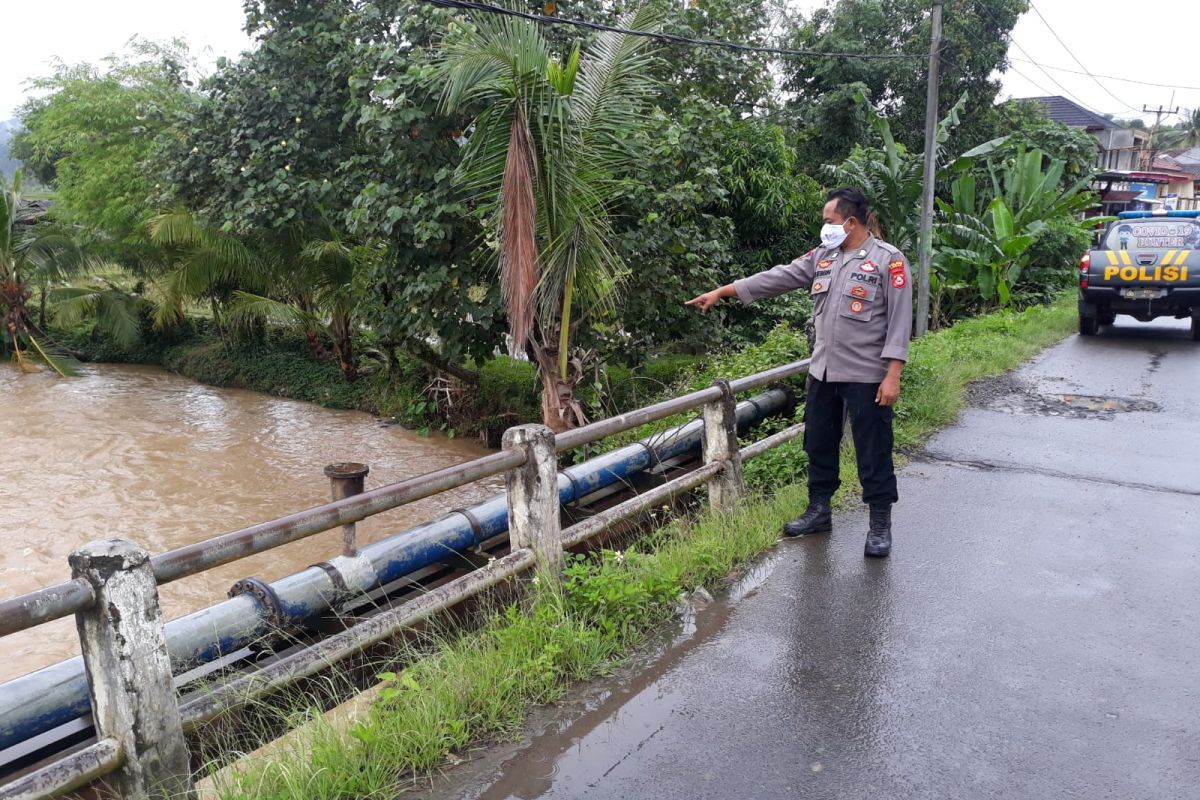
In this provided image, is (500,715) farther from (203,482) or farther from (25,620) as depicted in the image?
(203,482)

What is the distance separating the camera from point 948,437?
7598mm

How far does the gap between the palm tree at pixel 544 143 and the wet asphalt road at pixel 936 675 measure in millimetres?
3381

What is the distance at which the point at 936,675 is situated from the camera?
12.2ft

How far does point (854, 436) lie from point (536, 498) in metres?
1.77

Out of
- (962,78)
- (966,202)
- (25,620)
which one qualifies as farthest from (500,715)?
(962,78)

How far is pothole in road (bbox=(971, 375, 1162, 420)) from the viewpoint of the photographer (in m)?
8.69

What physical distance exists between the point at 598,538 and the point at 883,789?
2.69m

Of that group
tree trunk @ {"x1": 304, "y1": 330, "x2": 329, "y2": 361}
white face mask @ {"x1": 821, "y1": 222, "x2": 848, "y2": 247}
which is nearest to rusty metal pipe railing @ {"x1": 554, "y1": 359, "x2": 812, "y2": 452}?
white face mask @ {"x1": 821, "y1": 222, "x2": 848, "y2": 247}

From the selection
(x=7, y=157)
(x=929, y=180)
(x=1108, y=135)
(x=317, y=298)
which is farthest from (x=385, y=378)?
(x=1108, y=135)

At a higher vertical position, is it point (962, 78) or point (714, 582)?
point (962, 78)

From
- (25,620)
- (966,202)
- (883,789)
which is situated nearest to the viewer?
(25,620)

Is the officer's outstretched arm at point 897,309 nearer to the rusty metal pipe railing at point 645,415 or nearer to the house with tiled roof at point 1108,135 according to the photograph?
the rusty metal pipe railing at point 645,415

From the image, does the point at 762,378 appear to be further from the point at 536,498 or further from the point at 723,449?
the point at 536,498

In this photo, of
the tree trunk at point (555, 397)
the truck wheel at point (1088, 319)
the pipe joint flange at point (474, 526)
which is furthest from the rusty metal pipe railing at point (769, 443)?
the truck wheel at point (1088, 319)
